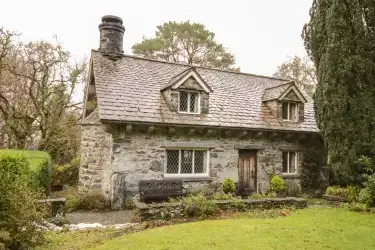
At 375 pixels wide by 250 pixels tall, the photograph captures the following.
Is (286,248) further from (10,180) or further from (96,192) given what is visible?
(96,192)

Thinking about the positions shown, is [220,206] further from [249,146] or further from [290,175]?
[290,175]

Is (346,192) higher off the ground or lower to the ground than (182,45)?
lower

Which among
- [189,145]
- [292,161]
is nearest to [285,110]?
[292,161]

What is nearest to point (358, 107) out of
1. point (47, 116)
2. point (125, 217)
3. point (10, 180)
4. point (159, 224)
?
point (159, 224)

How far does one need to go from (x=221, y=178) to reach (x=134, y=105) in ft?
17.8

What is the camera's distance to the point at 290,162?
17.1m

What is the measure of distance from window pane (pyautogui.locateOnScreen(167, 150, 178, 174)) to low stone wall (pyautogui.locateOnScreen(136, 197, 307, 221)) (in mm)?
3634

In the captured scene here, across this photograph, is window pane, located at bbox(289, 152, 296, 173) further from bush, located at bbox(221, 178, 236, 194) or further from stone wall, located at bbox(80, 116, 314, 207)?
bush, located at bbox(221, 178, 236, 194)

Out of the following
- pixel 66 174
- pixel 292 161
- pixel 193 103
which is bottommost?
pixel 66 174

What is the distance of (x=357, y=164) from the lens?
41.4 feet

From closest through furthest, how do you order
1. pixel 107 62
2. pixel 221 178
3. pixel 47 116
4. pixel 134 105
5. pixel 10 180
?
pixel 10 180 < pixel 134 105 < pixel 221 178 < pixel 107 62 < pixel 47 116

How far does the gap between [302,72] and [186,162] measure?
972 inches

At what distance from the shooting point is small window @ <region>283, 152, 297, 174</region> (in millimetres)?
16922

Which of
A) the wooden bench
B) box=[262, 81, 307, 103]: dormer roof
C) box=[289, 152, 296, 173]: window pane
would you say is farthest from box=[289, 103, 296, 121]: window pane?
the wooden bench
